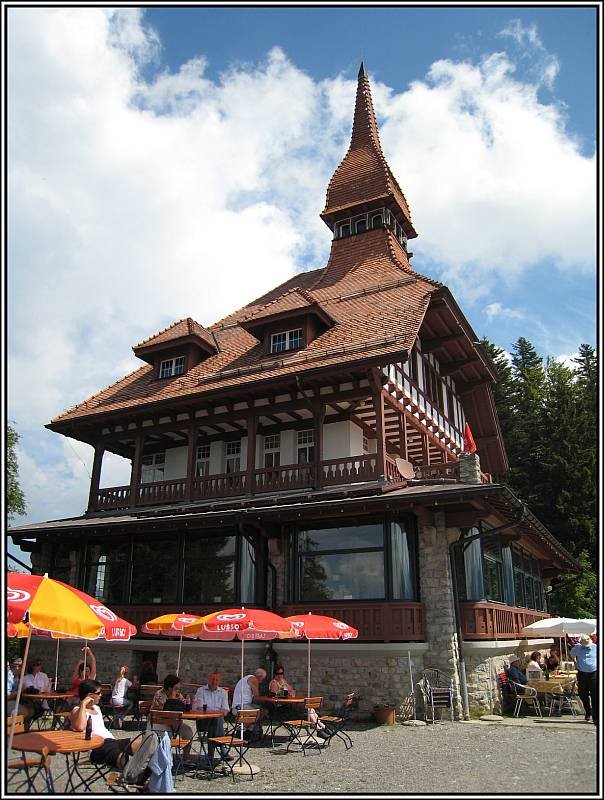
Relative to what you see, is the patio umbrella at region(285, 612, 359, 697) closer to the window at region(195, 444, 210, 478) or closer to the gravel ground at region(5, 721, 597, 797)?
the gravel ground at region(5, 721, 597, 797)

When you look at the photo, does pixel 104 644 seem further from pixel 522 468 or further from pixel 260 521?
pixel 522 468

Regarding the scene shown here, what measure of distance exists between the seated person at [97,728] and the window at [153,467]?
602 inches

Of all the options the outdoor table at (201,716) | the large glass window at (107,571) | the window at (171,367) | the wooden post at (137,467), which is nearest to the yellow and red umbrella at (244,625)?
the outdoor table at (201,716)

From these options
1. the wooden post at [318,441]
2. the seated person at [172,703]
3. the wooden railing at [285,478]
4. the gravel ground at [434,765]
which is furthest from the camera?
the wooden railing at [285,478]

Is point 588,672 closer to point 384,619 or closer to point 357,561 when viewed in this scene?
point 384,619

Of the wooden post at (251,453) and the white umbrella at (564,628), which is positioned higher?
the wooden post at (251,453)

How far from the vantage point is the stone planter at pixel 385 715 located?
1416cm

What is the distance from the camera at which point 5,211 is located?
7.32 meters

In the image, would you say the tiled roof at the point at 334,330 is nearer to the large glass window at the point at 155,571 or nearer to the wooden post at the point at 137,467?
the wooden post at the point at 137,467

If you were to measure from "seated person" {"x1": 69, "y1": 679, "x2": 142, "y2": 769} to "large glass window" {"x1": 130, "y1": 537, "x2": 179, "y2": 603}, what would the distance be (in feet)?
32.0

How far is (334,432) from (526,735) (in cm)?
1046

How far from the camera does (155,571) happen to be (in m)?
19.4

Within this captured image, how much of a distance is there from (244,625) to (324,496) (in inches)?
225

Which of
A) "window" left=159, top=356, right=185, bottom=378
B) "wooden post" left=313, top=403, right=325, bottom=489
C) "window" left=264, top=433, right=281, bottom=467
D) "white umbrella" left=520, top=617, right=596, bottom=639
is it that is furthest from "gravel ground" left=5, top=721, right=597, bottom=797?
"window" left=159, top=356, right=185, bottom=378
